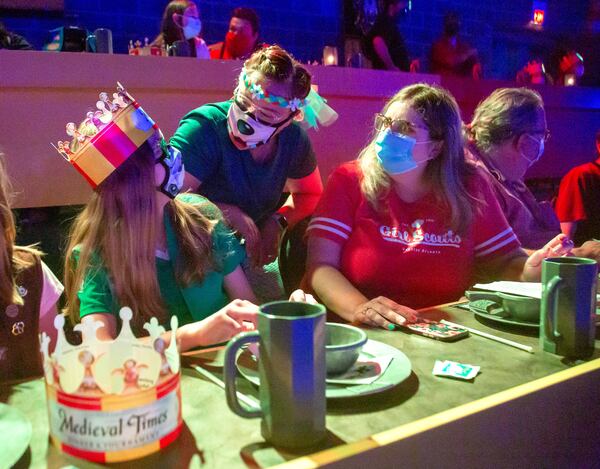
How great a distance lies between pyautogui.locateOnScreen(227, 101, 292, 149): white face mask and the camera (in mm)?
2047

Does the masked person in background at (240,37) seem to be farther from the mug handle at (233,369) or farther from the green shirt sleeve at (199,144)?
the mug handle at (233,369)

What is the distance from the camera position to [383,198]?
1.72 m

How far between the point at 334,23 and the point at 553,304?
5101mm

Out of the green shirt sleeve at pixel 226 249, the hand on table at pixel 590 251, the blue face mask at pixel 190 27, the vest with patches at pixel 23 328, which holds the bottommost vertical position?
the vest with patches at pixel 23 328

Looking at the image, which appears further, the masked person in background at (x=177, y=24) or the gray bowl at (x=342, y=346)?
the masked person in background at (x=177, y=24)

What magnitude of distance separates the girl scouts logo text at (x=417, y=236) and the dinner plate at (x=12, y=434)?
111cm

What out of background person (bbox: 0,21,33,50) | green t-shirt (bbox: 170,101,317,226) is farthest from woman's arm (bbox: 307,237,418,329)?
background person (bbox: 0,21,33,50)

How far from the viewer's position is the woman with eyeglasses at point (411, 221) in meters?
1.67

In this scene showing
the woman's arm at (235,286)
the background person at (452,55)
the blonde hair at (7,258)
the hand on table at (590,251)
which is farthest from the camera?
the background person at (452,55)

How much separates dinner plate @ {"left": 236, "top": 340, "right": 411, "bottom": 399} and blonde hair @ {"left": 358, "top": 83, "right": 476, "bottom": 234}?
752mm

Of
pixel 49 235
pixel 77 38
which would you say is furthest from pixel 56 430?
pixel 77 38

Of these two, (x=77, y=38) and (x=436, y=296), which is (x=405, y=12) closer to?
(x=77, y=38)

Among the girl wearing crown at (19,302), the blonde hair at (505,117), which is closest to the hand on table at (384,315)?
the girl wearing crown at (19,302)

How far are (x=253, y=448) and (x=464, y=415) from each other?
277mm
